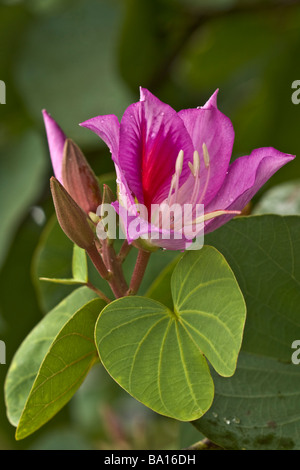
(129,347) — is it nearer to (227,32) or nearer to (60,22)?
(60,22)

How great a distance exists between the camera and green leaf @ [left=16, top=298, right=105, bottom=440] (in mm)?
506

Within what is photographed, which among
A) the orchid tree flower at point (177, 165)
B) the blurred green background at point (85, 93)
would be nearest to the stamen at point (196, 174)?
the orchid tree flower at point (177, 165)

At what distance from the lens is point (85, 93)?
4.56 feet

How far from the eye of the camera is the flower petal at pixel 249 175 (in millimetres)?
495

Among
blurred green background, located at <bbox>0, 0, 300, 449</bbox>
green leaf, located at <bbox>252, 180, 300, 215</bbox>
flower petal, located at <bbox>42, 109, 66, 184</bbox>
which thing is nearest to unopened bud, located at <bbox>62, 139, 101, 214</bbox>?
flower petal, located at <bbox>42, 109, 66, 184</bbox>

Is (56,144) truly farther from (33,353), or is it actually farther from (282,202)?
(282,202)

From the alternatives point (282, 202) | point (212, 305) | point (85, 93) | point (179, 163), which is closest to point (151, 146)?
point (179, 163)

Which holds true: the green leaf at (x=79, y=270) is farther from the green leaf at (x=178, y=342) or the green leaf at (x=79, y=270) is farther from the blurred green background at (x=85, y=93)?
the blurred green background at (x=85, y=93)

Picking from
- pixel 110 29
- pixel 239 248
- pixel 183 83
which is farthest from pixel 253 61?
pixel 239 248

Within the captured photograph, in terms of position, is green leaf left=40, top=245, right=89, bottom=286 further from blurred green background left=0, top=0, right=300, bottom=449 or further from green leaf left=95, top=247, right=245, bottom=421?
blurred green background left=0, top=0, right=300, bottom=449

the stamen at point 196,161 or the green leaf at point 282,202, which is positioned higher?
the stamen at point 196,161

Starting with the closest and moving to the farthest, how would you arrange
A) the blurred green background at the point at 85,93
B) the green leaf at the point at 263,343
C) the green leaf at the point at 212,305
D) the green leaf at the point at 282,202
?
the green leaf at the point at 212,305
the green leaf at the point at 263,343
the green leaf at the point at 282,202
the blurred green background at the point at 85,93

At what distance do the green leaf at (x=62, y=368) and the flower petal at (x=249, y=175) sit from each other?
0.13 metres

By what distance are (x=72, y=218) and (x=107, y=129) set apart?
8cm
